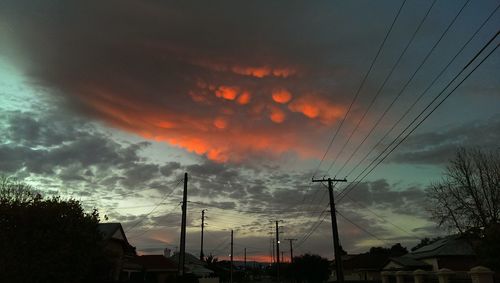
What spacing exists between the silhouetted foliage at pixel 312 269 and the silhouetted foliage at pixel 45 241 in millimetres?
59832

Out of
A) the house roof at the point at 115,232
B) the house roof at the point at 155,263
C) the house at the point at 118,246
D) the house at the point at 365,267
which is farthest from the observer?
the house at the point at 365,267

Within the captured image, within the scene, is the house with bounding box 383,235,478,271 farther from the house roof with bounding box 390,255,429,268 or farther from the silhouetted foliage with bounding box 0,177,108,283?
the silhouetted foliage with bounding box 0,177,108,283

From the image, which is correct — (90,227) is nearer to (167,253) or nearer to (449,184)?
(449,184)

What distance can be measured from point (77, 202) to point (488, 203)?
115 feet

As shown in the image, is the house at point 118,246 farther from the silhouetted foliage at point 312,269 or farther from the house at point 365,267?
the silhouetted foliage at point 312,269

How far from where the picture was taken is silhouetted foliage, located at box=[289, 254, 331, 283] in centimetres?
7825

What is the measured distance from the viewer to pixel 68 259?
2338 centimetres

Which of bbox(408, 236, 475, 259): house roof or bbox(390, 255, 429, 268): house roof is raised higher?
bbox(408, 236, 475, 259): house roof

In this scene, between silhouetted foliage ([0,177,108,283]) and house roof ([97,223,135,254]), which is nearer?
silhouetted foliage ([0,177,108,283])

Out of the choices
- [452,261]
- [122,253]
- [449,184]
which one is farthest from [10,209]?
[452,261]

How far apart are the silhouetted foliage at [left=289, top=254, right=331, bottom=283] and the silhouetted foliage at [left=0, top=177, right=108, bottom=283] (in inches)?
2356

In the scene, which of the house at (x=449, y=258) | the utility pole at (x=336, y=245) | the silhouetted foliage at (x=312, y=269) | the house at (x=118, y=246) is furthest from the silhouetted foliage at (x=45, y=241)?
the silhouetted foliage at (x=312, y=269)

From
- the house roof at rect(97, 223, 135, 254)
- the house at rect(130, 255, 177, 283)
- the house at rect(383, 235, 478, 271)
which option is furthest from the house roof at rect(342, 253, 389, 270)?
the house roof at rect(97, 223, 135, 254)

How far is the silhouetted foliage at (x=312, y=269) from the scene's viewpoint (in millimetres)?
78250
